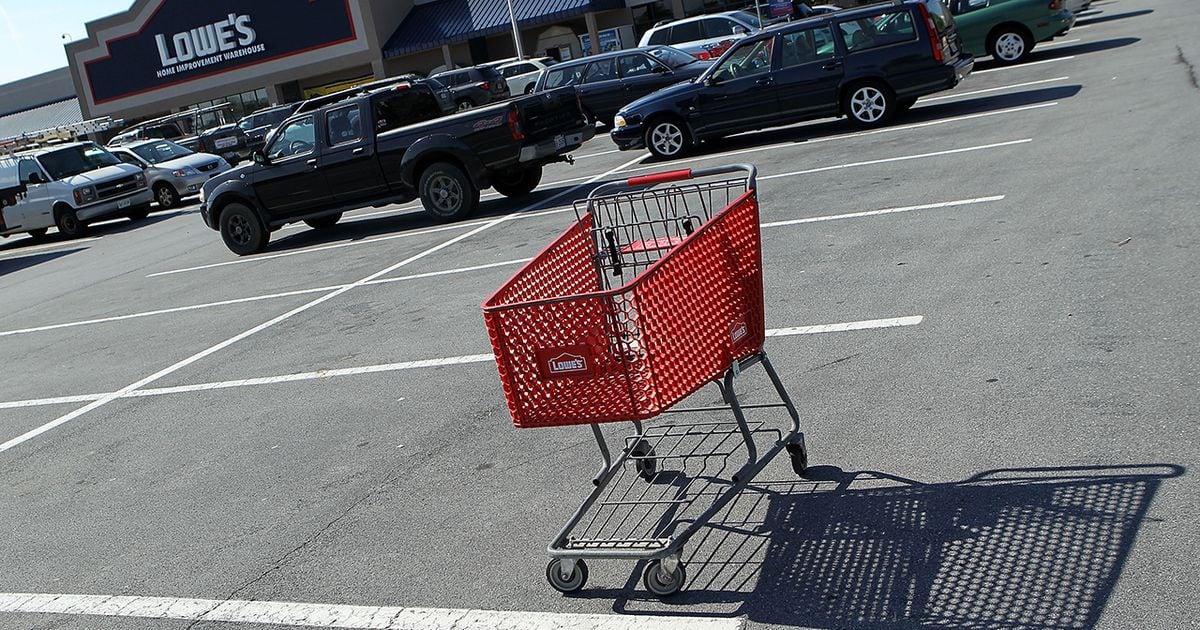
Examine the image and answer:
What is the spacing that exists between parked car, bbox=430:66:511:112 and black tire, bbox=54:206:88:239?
8896mm

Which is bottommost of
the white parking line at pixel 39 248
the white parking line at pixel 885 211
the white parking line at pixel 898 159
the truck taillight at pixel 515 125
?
the white parking line at pixel 885 211

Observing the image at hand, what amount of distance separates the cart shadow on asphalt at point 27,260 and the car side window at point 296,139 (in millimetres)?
8250

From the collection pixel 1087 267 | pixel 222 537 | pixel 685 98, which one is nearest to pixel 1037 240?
pixel 1087 267

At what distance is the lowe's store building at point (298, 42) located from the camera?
47.5m

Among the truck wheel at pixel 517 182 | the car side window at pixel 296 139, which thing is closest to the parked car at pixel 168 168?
the car side window at pixel 296 139

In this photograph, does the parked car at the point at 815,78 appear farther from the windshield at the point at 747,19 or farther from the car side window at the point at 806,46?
the windshield at the point at 747,19

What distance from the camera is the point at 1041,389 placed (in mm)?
5605

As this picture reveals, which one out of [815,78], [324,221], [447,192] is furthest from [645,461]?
[324,221]

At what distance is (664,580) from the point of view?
4340mm

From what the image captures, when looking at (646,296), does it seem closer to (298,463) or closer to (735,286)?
(735,286)

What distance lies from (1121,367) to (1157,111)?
26.4 feet

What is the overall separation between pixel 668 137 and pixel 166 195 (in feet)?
50.9

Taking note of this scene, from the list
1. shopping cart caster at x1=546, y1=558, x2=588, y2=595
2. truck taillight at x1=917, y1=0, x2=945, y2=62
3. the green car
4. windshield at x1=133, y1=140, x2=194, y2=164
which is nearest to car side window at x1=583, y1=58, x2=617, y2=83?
the green car

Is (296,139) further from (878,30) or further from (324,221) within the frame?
(878,30)
